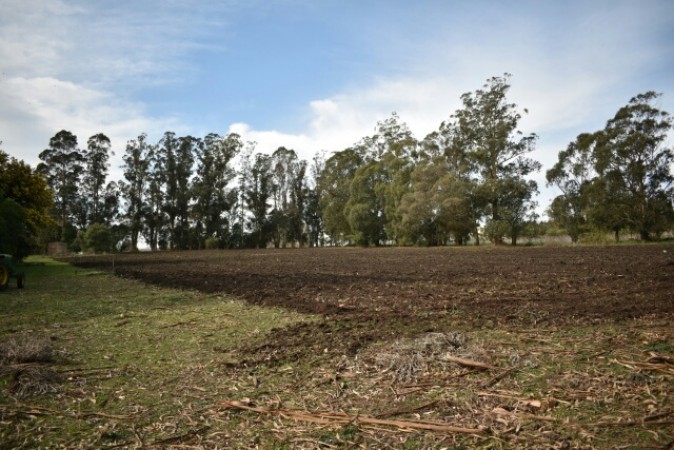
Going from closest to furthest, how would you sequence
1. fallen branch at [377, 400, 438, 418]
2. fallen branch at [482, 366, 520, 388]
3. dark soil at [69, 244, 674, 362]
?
fallen branch at [377, 400, 438, 418]
fallen branch at [482, 366, 520, 388]
dark soil at [69, 244, 674, 362]

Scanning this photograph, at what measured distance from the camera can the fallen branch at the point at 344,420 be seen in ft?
12.4

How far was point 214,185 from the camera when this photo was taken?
267ft

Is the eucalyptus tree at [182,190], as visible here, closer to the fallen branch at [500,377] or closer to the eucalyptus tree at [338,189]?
the eucalyptus tree at [338,189]

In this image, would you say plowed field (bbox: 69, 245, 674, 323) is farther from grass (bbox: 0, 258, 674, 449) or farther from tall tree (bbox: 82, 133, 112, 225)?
tall tree (bbox: 82, 133, 112, 225)

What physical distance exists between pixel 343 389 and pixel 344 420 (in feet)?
2.71

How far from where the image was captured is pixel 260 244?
82688mm

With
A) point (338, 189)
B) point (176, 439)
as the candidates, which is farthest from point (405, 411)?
point (338, 189)

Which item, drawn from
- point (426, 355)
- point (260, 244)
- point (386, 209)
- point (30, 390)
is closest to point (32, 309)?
point (30, 390)

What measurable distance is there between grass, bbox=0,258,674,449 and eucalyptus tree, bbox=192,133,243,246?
7349 centimetres

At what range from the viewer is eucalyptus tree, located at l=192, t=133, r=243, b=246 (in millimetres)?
78500

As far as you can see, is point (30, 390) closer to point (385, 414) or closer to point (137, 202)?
point (385, 414)

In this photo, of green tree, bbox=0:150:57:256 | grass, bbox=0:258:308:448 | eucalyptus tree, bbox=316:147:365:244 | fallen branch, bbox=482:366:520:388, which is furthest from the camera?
eucalyptus tree, bbox=316:147:365:244

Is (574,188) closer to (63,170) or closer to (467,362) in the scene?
(467,362)

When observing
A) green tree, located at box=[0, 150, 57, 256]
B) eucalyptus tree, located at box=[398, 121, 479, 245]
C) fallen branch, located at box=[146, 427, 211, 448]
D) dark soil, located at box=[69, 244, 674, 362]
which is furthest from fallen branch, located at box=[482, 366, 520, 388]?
eucalyptus tree, located at box=[398, 121, 479, 245]
